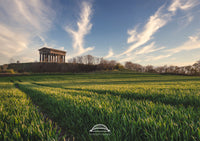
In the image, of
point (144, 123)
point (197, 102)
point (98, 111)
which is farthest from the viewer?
point (197, 102)

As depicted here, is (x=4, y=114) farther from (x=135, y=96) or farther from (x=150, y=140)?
(x=135, y=96)

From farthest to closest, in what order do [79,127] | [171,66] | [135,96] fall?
[171,66] < [135,96] < [79,127]

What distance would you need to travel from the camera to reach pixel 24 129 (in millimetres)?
1414

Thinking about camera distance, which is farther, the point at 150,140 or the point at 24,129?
the point at 24,129

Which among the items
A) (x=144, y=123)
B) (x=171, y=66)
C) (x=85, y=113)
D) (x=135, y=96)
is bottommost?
(x=135, y=96)

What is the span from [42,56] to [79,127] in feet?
293

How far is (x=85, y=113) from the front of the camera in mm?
2010

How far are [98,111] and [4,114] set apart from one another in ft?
7.40

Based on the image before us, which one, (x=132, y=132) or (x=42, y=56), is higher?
(x=42, y=56)

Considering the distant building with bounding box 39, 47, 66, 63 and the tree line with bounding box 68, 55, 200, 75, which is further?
the distant building with bounding box 39, 47, 66, 63

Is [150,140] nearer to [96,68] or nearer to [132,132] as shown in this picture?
[132,132]

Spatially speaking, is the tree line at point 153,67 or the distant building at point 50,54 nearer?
the tree line at point 153,67

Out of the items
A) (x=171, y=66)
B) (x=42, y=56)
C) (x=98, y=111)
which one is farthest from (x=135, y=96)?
(x=42, y=56)

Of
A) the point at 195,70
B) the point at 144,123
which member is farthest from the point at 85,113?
the point at 195,70
